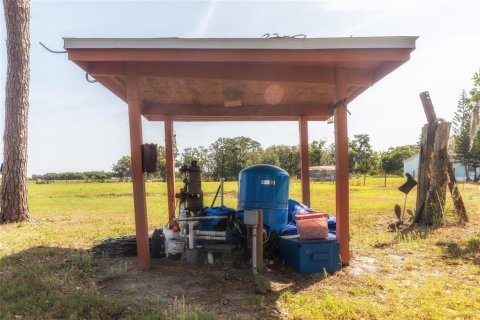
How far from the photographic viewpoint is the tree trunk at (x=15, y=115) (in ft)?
30.9

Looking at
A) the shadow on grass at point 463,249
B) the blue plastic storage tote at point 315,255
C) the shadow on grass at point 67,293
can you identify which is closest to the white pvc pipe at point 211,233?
the blue plastic storage tote at point 315,255

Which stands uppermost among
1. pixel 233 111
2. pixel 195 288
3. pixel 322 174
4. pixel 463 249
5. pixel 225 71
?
pixel 225 71

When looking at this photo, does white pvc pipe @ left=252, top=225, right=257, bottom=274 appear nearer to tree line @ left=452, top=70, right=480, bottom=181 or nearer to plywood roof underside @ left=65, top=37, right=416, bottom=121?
plywood roof underside @ left=65, top=37, right=416, bottom=121

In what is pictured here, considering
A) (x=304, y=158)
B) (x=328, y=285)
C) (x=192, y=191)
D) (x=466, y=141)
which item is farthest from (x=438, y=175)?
(x=466, y=141)

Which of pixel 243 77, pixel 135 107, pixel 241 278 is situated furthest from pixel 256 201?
pixel 135 107

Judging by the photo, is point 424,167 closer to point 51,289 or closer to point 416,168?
point 51,289

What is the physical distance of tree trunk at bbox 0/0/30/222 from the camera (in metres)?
9.41

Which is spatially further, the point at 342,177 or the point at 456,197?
the point at 456,197

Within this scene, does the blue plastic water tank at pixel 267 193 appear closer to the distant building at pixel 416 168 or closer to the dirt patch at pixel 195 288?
the dirt patch at pixel 195 288

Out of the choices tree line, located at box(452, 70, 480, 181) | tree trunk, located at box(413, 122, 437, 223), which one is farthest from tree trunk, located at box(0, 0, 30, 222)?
tree line, located at box(452, 70, 480, 181)

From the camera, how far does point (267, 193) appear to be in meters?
5.78

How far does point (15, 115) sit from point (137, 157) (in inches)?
242

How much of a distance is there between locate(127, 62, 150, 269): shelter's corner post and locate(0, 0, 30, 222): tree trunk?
232 inches

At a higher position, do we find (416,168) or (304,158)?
(304,158)
